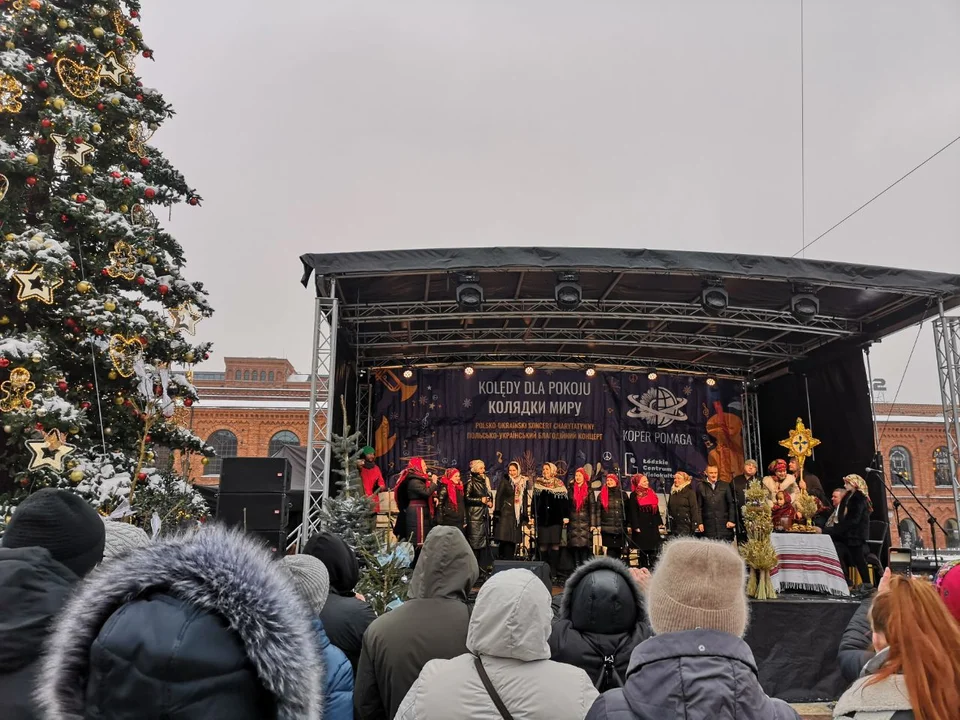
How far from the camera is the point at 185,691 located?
105 cm

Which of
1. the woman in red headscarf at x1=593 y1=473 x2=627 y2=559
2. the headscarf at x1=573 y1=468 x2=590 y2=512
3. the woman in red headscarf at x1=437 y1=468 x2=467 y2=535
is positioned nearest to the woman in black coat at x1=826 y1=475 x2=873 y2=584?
the woman in red headscarf at x1=593 y1=473 x2=627 y2=559

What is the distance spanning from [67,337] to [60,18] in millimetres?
3813

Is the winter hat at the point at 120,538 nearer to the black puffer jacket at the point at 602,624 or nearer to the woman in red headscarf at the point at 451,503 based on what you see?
the black puffer jacket at the point at 602,624

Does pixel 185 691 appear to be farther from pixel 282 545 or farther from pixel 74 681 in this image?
pixel 282 545

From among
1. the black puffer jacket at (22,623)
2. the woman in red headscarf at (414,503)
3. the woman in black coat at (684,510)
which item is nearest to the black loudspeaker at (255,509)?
the woman in red headscarf at (414,503)

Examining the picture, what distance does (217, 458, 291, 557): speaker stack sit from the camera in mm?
8750

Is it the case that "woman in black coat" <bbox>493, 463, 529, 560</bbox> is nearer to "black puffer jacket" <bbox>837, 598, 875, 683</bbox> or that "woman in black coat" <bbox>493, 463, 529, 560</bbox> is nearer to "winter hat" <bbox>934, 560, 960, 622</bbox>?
"black puffer jacket" <bbox>837, 598, 875, 683</bbox>

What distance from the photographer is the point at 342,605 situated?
126 inches

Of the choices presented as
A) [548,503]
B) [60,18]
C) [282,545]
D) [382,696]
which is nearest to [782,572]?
[548,503]

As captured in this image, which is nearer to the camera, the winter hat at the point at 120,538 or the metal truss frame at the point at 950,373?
the winter hat at the point at 120,538

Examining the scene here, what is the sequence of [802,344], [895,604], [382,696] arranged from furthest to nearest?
[802,344] < [382,696] < [895,604]

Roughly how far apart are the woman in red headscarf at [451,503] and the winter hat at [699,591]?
10.2 metres

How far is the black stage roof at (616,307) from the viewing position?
9984 mm

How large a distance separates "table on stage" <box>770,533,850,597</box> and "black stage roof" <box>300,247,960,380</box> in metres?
3.68
